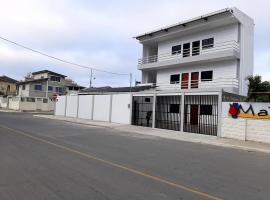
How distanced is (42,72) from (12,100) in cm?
1465

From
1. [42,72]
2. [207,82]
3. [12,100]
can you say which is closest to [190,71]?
[207,82]

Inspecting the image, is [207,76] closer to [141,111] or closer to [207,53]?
[207,53]

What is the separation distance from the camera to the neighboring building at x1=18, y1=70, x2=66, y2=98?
7238 centimetres

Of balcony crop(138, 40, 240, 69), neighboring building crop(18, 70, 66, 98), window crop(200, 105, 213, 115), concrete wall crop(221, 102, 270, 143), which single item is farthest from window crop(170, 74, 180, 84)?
neighboring building crop(18, 70, 66, 98)

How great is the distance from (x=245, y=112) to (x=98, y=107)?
62.0 feet

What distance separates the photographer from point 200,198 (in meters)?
6.02

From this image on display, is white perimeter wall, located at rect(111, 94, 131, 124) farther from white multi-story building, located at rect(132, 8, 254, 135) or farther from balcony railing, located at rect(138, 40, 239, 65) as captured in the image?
balcony railing, located at rect(138, 40, 239, 65)

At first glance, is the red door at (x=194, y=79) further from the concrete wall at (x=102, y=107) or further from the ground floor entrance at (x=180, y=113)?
the concrete wall at (x=102, y=107)

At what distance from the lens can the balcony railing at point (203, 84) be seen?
26.7m

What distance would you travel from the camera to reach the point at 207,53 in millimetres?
27969

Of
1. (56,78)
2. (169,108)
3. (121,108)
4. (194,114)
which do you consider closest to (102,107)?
(121,108)

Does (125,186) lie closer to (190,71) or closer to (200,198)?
(200,198)

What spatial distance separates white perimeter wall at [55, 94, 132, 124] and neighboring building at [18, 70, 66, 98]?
3074 cm

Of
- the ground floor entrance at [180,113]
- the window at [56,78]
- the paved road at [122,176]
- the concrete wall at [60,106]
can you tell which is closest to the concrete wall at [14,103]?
the window at [56,78]
